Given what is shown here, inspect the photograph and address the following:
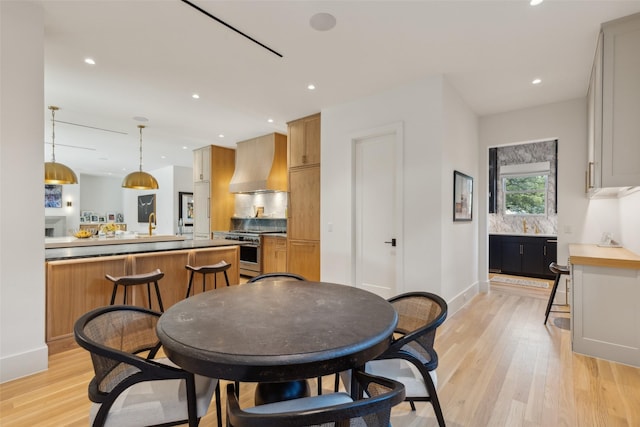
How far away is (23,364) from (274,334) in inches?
95.6

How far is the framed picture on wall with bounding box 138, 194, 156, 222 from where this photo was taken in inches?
393

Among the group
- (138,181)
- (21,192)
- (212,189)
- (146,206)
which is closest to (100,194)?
(146,206)

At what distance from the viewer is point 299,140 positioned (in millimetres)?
4832

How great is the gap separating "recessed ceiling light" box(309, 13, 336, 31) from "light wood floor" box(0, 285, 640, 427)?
2.86 meters

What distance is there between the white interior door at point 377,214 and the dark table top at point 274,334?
215 cm

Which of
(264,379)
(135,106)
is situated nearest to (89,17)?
(135,106)

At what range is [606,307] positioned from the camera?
254 cm

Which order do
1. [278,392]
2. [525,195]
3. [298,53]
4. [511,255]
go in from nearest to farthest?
[278,392] < [298,53] < [511,255] < [525,195]

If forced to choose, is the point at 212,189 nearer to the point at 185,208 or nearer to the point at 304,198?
the point at 304,198

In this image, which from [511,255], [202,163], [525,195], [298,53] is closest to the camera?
[298,53]

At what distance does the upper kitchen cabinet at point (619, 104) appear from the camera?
2.35 metres

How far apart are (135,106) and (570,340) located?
6.11 metres

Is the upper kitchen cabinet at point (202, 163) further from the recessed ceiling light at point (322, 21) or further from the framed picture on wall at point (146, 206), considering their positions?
the recessed ceiling light at point (322, 21)

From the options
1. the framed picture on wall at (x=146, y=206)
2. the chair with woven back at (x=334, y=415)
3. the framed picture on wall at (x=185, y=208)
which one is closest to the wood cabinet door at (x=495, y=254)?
the chair with woven back at (x=334, y=415)
